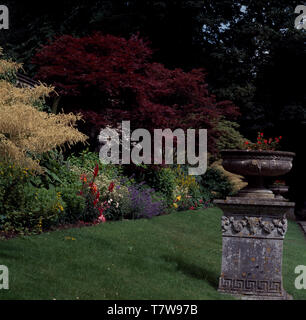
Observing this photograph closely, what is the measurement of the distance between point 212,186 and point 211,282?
11282 mm

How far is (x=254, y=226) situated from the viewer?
7.28 metres

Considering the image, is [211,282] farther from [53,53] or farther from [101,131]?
[53,53]

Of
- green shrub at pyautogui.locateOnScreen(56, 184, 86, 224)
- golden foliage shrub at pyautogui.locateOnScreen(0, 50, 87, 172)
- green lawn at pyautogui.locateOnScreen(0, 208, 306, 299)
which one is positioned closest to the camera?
green lawn at pyautogui.locateOnScreen(0, 208, 306, 299)

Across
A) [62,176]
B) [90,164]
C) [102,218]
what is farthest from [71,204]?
[90,164]

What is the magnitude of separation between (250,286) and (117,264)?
1984 millimetres

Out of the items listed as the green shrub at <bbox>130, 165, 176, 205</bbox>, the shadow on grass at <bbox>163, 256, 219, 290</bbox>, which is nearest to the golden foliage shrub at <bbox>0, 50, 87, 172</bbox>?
the shadow on grass at <bbox>163, 256, 219, 290</bbox>

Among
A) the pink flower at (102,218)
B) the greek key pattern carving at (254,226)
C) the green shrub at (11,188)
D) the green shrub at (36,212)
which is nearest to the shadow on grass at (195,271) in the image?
the greek key pattern carving at (254,226)

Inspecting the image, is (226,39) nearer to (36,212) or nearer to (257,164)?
(36,212)

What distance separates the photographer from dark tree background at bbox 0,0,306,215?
22.9 metres

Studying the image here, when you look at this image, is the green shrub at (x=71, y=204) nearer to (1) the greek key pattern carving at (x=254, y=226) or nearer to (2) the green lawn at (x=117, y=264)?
(2) the green lawn at (x=117, y=264)

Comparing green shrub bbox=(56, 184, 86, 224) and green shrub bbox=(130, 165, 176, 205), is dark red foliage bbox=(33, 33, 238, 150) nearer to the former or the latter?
green shrub bbox=(130, 165, 176, 205)

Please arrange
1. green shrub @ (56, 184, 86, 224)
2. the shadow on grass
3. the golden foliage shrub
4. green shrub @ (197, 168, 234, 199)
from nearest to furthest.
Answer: the golden foliage shrub, the shadow on grass, green shrub @ (56, 184, 86, 224), green shrub @ (197, 168, 234, 199)

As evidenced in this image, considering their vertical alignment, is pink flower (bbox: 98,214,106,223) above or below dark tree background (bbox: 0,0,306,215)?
below

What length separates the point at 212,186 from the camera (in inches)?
748
